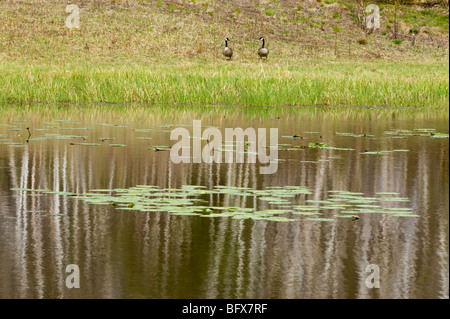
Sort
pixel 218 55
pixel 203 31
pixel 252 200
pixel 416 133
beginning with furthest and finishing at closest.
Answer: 1. pixel 203 31
2. pixel 218 55
3. pixel 416 133
4. pixel 252 200

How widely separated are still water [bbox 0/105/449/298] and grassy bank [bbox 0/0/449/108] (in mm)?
11264

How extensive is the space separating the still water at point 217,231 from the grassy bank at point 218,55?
11.3 metres

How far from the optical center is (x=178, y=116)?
24141mm

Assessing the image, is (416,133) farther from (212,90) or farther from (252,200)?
(252,200)

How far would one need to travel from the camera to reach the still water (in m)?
7.45

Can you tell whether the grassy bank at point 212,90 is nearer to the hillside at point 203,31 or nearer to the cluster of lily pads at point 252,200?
the hillside at point 203,31

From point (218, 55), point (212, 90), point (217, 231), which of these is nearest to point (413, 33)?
point (218, 55)

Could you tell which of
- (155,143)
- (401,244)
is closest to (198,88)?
(155,143)

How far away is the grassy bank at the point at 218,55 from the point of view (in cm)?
2856

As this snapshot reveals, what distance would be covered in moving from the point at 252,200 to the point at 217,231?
1973 millimetres

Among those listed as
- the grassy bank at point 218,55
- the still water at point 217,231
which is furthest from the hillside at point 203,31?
the still water at point 217,231

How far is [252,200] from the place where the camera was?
1120 centimetres

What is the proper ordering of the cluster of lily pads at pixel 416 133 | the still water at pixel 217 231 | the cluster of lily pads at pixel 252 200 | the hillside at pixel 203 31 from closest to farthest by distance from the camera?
the still water at pixel 217 231
the cluster of lily pads at pixel 252 200
the cluster of lily pads at pixel 416 133
the hillside at pixel 203 31

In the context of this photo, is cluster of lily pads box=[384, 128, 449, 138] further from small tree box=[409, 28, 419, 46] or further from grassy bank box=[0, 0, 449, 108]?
small tree box=[409, 28, 419, 46]
